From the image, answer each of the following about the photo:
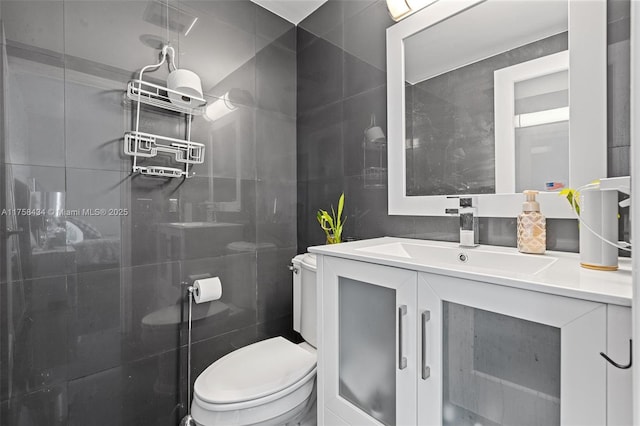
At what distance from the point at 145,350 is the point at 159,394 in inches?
8.8

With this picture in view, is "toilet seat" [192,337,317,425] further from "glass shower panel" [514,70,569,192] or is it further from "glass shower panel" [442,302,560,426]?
"glass shower panel" [514,70,569,192]

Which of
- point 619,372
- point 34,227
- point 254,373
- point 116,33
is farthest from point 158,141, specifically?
point 619,372

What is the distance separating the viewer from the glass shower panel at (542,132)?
956mm

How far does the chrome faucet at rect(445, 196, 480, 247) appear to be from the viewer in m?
1.10

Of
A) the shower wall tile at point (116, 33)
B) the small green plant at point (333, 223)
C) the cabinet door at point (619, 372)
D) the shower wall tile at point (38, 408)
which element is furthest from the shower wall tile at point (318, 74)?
the shower wall tile at point (38, 408)

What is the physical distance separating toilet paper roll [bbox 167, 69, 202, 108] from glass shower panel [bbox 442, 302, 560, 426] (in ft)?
4.35

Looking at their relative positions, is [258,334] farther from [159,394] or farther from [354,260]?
[354,260]

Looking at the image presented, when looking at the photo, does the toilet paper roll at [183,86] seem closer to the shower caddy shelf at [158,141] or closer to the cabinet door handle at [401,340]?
the shower caddy shelf at [158,141]

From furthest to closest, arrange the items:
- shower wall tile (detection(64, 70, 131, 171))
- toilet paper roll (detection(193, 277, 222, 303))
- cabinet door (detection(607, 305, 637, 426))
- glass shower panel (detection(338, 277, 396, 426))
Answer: toilet paper roll (detection(193, 277, 222, 303)) → shower wall tile (detection(64, 70, 131, 171)) → glass shower panel (detection(338, 277, 396, 426)) → cabinet door (detection(607, 305, 637, 426))

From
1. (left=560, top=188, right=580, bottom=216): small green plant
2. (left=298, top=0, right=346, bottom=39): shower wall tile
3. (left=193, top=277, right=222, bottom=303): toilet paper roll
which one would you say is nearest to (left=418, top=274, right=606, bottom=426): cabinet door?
(left=560, top=188, right=580, bottom=216): small green plant

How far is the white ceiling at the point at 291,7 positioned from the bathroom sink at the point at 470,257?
1488 mm

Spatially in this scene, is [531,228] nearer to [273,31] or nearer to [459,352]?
[459,352]

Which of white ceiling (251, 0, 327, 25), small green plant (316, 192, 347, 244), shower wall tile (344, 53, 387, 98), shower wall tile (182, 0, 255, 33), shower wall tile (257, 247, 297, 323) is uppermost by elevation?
white ceiling (251, 0, 327, 25)

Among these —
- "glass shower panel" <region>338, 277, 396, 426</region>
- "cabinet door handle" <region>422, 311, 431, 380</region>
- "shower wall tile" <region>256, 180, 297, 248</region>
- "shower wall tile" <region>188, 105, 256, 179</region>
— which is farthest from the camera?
"shower wall tile" <region>256, 180, 297, 248</region>
